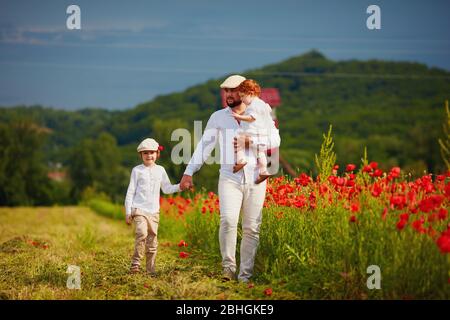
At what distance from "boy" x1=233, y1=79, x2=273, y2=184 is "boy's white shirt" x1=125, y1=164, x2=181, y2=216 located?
35.4 inches

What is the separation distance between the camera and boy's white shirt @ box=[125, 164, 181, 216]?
6215 millimetres

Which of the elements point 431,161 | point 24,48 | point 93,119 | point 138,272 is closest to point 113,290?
point 138,272

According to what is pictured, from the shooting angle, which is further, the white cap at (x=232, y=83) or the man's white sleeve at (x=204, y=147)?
the man's white sleeve at (x=204, y=147)

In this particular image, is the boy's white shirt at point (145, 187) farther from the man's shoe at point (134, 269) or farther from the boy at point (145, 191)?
the man's shoe at point (134, 269)

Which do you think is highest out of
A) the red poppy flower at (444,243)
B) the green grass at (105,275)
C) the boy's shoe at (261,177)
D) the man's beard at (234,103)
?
the man's beard at (234,103)

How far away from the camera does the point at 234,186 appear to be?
5.72m

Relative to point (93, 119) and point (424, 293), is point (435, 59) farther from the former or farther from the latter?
point (424, 293)

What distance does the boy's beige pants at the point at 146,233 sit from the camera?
624 centimetres

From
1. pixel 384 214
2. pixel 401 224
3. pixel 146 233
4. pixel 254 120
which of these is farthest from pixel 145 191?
pixel 401 224

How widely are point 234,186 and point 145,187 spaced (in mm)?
1024

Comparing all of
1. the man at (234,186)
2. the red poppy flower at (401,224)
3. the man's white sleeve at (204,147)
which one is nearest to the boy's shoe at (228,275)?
the man at (234,186)

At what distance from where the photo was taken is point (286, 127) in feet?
257

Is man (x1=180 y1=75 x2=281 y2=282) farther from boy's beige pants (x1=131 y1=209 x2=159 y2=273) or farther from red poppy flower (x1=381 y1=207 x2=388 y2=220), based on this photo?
red poppy flower (x1=381 y1=207 x2=388 y2=220)
